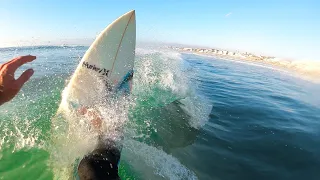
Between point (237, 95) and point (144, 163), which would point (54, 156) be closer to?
point (144, 163)

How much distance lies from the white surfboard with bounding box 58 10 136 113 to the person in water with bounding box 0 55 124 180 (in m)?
0.57

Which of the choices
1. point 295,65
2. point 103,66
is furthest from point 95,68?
point 295,65

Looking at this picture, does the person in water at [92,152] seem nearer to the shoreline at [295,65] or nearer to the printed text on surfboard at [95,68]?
the printed text on surfboard at [95,68]

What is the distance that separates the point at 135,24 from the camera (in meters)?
6.71

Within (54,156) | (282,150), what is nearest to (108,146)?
(54,156)

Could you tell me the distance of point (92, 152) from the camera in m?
4.45

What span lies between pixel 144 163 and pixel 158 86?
5.48 m

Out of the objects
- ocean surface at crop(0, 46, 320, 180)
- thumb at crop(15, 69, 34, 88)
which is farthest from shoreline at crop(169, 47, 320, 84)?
thumb at crop(15, 69, 34, 88)

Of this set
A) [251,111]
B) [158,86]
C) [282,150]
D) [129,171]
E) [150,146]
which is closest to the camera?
[129,171]

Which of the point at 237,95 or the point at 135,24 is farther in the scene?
the point at 237,95

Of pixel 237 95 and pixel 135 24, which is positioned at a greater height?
pixel 135 24

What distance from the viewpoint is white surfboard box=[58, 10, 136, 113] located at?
6035mm

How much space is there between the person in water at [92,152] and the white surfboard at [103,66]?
572 millimetres

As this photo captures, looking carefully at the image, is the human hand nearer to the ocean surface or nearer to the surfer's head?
the surfer's head
